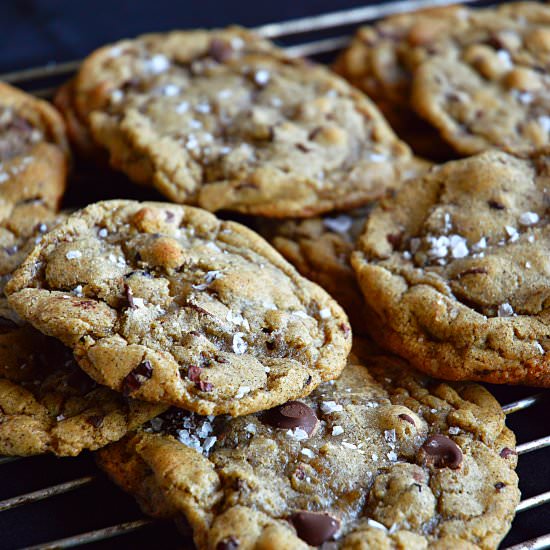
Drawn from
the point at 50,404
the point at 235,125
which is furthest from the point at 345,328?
the point at 235,125

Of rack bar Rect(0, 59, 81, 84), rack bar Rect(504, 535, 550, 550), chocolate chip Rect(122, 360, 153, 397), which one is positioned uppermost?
rack bar Rect(0, 59, 81, 84)

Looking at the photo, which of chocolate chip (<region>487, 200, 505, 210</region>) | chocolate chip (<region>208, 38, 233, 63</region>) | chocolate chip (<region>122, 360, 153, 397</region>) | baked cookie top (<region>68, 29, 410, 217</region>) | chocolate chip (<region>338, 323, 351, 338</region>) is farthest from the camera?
chocolate chip (<region>208, 38, 233, 63</region>)

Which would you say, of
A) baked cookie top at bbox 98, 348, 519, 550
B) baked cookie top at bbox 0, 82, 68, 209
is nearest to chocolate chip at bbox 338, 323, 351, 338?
baked cookie top at bbox 98, 348, 519, 550

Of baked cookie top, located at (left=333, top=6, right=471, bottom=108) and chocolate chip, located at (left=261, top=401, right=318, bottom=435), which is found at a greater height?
baked cookie top, located at (left=333, top=6, right=471, bottom=108)

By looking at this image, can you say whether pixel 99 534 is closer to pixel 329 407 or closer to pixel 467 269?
pixel 329 407

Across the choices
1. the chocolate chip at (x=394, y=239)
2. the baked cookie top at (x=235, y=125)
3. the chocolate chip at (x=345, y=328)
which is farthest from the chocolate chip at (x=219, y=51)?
the chocolate chip at (x=345, y=328)

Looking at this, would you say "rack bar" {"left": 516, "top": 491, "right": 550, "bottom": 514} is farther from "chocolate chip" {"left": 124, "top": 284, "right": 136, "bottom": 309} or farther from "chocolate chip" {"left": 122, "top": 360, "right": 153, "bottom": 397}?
"chocolate chip" {"left": 124, "top": 284, "right": 136, "bottom": 309}
